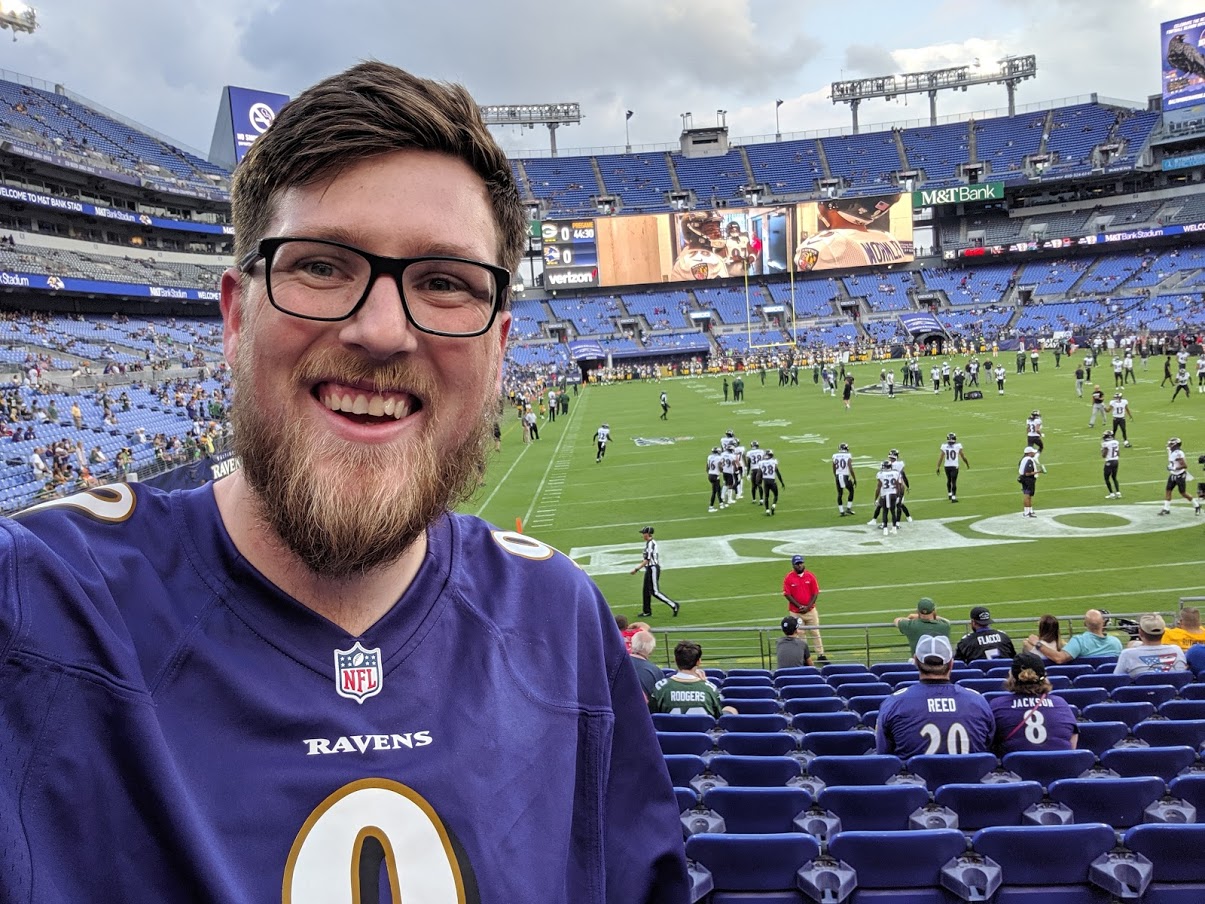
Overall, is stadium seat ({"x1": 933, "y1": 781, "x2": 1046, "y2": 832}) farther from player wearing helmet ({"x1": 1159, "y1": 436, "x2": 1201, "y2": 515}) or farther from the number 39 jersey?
Result: player wearing helmet ({"x1": 1159, "y1": 436, "x2": 1201, "y2": 515})

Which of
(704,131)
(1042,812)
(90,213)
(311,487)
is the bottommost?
(1042,812)

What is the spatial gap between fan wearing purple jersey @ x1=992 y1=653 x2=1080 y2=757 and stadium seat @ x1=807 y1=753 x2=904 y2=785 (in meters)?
0.94

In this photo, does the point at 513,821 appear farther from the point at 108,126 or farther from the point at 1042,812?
the point at 108,126

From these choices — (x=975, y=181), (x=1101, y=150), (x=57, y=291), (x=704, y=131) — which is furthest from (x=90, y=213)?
(x=1101, y=150)

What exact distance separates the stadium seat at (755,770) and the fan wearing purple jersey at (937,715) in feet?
2.48

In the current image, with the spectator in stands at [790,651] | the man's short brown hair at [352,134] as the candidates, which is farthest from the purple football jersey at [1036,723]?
the man's short brown hair at [352,134]

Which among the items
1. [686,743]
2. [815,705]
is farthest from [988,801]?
[815,705]

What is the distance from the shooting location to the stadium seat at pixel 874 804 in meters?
4.37

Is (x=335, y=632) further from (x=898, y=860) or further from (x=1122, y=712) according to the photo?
(x=1122, y=712)

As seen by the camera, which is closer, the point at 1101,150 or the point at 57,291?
the point at 57,291

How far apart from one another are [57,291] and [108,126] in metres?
17.9

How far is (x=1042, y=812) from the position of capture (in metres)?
4.38

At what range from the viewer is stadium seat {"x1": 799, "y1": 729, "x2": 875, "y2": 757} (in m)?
Answer: 6.00

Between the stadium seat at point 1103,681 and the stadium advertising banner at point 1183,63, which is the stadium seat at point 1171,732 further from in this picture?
the stadium advertising banner at point 1183,63
